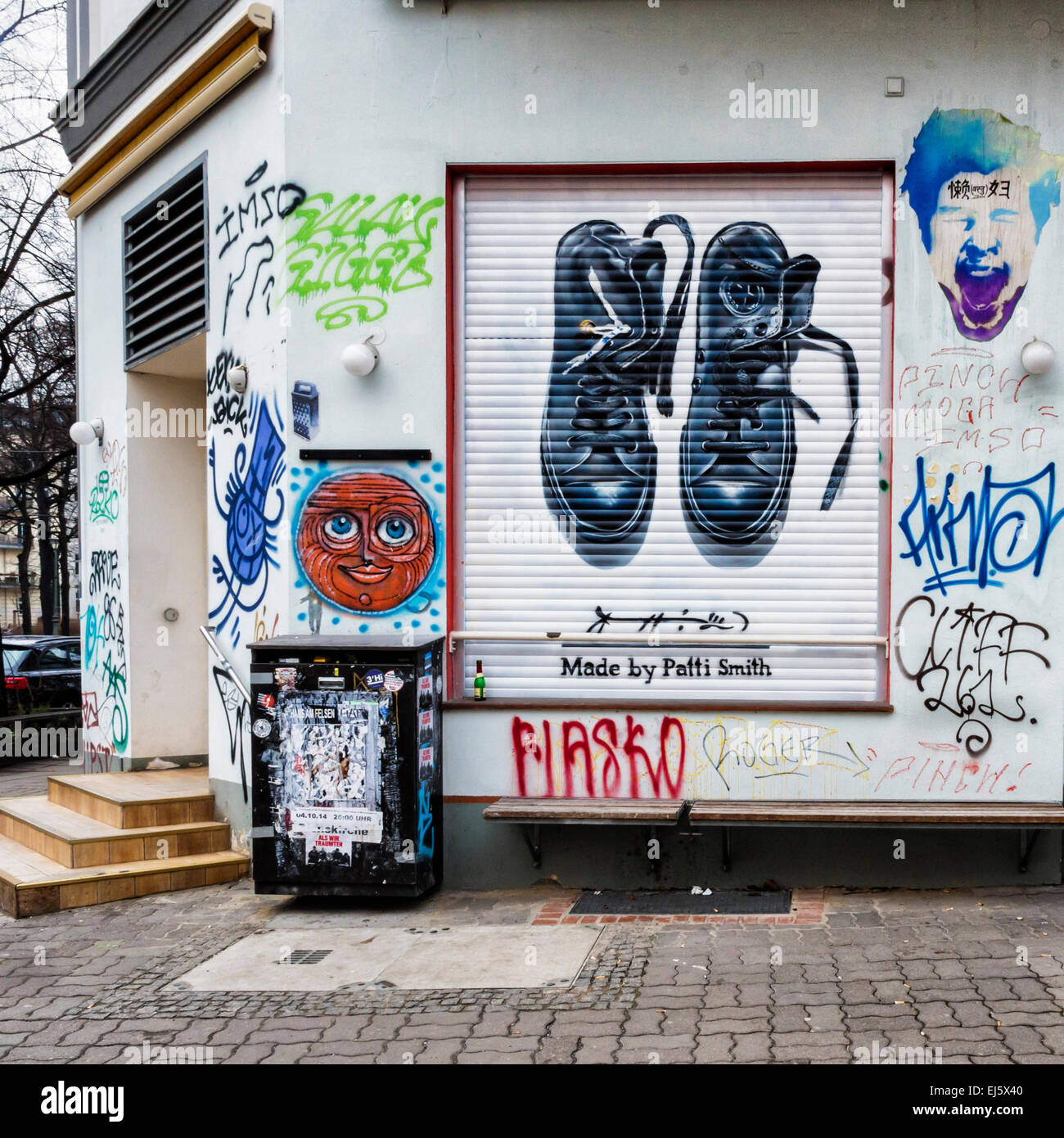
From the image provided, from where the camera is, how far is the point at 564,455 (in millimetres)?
7176

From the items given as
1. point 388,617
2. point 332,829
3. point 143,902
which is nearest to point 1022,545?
point 388,617

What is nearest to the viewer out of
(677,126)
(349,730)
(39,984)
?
(39,984)

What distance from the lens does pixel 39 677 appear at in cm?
1636

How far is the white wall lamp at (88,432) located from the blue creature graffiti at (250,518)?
7.27 ft

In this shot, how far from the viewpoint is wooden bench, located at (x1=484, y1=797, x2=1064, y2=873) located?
641 cm

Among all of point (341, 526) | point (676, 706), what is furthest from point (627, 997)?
point (341, 526)

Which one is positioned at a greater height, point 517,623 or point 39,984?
point 517,623

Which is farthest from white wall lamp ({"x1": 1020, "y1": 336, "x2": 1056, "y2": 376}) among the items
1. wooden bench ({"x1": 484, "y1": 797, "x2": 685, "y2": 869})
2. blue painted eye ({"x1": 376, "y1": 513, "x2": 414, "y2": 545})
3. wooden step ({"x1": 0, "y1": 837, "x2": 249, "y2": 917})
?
wooden step ({"x1": 0, "y1": 837, "x2": 249, "y2": 917})

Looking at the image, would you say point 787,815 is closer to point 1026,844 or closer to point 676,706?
point 676,706

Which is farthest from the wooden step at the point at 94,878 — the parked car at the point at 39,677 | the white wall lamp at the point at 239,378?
the parked car at the point at 39,677

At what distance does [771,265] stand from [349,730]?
3973mm

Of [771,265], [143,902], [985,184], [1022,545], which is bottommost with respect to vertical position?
[143,902]

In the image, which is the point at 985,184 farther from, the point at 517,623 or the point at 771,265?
the point at 517,623

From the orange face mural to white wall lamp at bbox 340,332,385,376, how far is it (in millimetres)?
668
